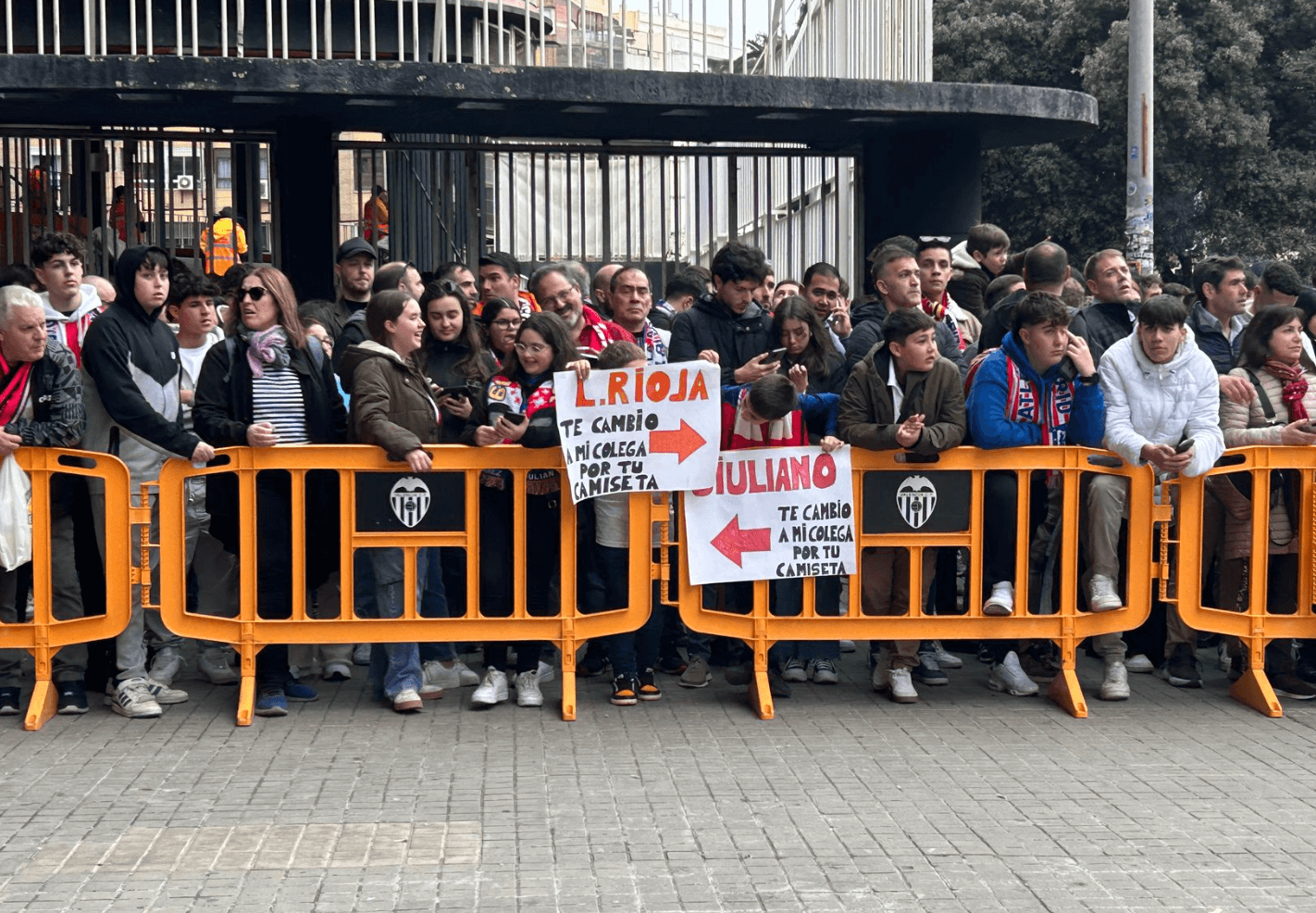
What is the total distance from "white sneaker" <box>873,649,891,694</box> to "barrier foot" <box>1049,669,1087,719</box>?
2.51ft

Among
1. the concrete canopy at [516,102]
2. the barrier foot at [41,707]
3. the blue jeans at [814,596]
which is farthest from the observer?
the concrete canopy at [516,102]

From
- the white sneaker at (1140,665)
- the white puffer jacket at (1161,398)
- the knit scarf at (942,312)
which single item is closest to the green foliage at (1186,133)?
the knit scarf at (942,312)

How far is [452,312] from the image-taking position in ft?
27.7

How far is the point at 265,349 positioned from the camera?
25.6 feet

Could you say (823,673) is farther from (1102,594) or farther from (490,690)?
(490,690)

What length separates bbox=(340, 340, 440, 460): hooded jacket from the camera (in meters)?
7.80

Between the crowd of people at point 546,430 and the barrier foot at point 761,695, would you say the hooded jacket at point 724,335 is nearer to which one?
the crowd of people at point 546,430

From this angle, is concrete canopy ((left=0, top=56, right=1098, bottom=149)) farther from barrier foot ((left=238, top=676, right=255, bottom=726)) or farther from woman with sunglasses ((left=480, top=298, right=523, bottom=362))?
barrier foot ((left=238, top=676, right=255, bottom=726))

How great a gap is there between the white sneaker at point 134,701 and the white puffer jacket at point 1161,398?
455 cm

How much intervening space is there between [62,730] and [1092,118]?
337 inches

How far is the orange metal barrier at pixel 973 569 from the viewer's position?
26.2ft

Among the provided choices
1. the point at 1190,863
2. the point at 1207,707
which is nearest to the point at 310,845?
the point at 1190,863

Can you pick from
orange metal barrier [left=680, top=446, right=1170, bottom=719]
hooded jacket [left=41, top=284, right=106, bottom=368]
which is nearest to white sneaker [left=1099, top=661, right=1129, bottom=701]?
orange metal barrier [left=680, top=446, right=1170, bottom=719]

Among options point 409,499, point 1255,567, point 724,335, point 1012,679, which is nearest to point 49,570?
point 409,499
